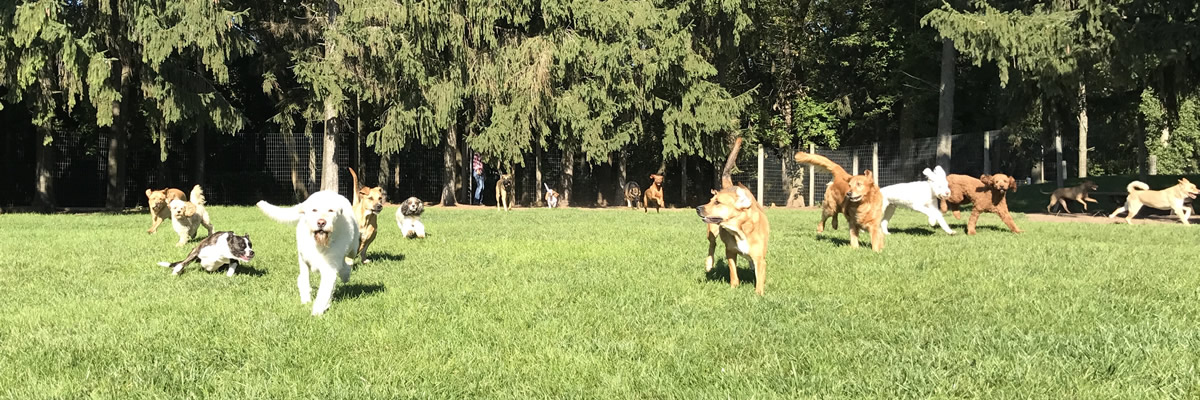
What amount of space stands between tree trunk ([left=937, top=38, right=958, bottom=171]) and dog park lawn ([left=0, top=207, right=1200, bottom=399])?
1434 centimetres

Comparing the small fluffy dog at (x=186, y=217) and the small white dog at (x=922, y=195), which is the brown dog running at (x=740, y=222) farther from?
the small fluffy dog at (x=186, y=217)

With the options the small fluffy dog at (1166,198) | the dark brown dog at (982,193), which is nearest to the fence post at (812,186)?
the small fluffy dog at (1166,198)

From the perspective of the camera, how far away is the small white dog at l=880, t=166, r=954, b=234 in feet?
40.0

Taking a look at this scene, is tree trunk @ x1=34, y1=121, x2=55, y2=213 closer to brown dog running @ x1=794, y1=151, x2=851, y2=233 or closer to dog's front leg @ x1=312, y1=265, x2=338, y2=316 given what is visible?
dog's front leg @ x1=312, y1=265, x2=338, y2=316

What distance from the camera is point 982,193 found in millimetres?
13023

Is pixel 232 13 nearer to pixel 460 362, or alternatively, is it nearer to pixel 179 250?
pixel 179 250

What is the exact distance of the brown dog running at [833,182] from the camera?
394 inches

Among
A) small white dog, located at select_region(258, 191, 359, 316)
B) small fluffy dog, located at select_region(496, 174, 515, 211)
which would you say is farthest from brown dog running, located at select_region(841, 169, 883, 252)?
small fluffy dog, located at select_region(496, 174, 515, 211)

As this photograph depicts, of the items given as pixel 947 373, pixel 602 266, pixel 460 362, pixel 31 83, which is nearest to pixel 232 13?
pixel 31 83

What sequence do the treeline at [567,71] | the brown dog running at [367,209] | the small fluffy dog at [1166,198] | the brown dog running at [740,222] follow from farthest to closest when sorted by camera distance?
the treeline at [567,71]
the small fluffy dog at [1166,198]
the brown dog running at [367,209]
the brown dog running at [740,222]

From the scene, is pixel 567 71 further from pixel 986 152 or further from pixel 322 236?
pixel 322 236

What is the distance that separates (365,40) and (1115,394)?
20575 millimetres

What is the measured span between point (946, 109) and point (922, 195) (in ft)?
43.5

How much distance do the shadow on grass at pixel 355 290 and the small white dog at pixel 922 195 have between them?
26.0 ft
